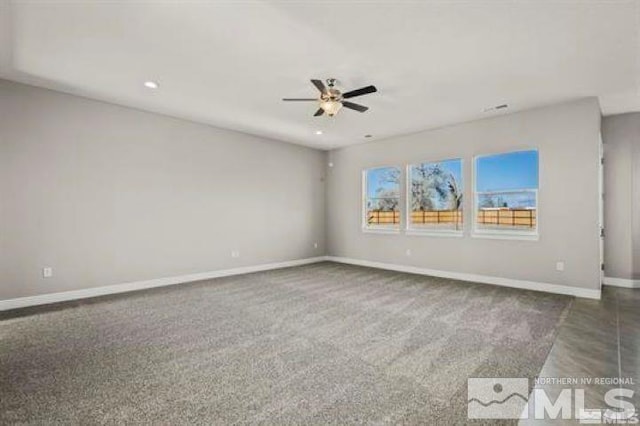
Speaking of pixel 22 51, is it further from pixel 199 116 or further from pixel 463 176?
pixel 463 176

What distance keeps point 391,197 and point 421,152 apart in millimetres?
1215

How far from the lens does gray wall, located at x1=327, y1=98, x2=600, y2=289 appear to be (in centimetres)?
436

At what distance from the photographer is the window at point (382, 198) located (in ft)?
22.1

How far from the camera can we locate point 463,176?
5594mm

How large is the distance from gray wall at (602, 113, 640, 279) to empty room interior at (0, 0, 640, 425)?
0.03 metres

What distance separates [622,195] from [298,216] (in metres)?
6.13

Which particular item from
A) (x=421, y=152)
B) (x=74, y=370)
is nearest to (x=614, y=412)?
(x=74, y=370)

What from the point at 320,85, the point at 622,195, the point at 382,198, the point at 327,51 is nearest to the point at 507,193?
the point at 622,195

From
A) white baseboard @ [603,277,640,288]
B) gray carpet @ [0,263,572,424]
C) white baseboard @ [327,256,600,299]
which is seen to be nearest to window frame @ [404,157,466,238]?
white baseboard @ [327,256,600,299]

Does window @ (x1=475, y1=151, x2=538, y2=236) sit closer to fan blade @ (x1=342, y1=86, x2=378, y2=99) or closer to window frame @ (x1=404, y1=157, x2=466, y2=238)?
window frame @ (x1=404, y1=157, x2=466, y2=238)

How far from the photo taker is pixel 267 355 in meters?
2.61

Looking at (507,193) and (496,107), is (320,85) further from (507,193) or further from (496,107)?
(507,193)

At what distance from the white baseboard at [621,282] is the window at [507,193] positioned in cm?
170

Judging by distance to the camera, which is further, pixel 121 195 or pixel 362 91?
pixel 121 195
